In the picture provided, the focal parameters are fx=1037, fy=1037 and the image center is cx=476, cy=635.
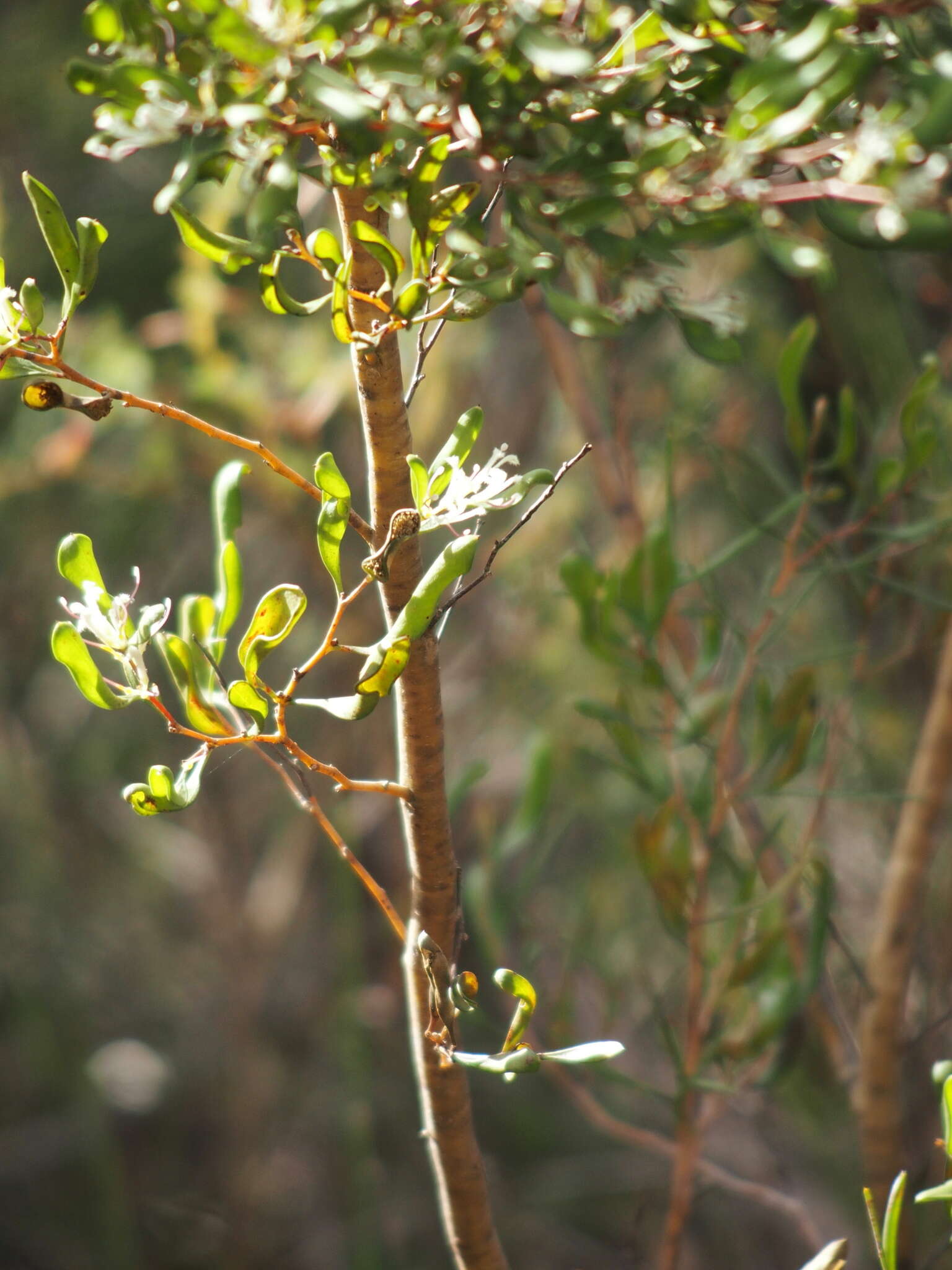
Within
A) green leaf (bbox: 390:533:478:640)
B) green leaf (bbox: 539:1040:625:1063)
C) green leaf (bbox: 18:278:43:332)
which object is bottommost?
green leaf (bbox: 539:1040:625:1063)

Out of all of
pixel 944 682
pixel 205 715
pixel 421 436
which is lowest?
pixel 421 436

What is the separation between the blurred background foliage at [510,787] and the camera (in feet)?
1.68

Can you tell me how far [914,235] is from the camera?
213 millimetres

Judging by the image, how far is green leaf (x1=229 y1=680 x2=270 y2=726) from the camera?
0.90 feet

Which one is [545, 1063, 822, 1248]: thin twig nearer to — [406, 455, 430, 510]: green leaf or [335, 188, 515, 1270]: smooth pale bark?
[335, 188, 515, 1270]: smooth pale bark

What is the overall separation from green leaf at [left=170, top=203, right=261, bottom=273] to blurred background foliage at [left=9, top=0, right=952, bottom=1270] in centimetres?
22

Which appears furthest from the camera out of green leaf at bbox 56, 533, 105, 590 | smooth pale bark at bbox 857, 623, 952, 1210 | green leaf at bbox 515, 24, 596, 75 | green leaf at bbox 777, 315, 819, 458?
smooth pale bark at bbox 857, 623, 952, 1210

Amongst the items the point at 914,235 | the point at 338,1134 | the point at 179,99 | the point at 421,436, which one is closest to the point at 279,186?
the point at 179,99

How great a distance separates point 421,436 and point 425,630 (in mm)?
666

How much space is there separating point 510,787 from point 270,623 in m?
1.03

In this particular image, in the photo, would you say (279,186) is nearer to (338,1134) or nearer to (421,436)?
(421,436)

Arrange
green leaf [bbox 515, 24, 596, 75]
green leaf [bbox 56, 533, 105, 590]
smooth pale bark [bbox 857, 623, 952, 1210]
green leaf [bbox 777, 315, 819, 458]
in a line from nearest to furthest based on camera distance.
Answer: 1. green leaf [bbox 515, 24, 596, 75]
2. green leaf [bbox 56, 533, 105, 590]
3. green leaf [bbox 777, 315, 819, 458]
4. smooth pale bark [bbox 857, 623, 952, 1210]

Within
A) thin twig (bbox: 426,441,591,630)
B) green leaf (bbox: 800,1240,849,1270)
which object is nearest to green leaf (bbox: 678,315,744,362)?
thin twig (bbox: 426,441,591,630)

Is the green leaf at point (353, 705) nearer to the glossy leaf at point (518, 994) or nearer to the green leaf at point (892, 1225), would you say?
the glossy leaf at point (518, 994)
